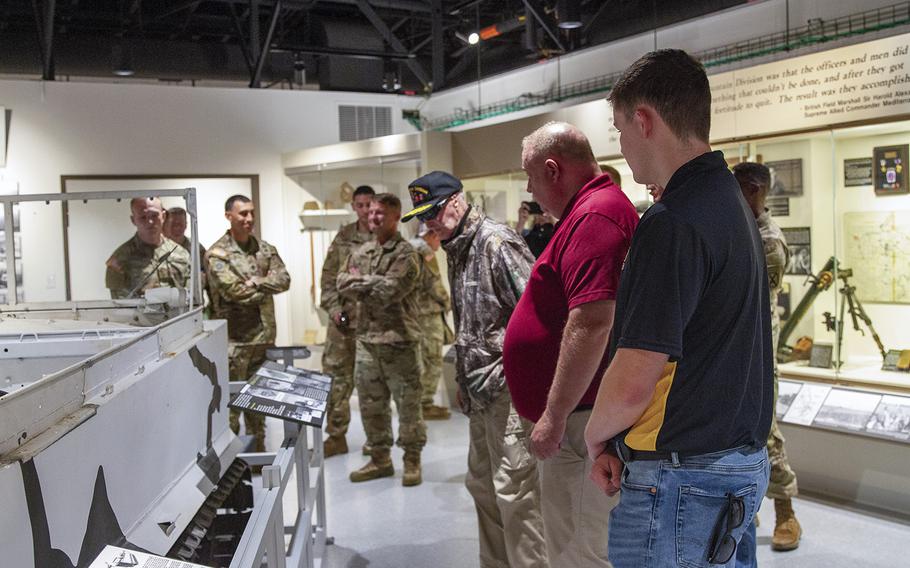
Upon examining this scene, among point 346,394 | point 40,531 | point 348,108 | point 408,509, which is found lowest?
point 408,509

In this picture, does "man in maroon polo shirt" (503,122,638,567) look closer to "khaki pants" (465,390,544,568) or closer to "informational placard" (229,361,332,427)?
"khaki pants" (465,390,544,568)

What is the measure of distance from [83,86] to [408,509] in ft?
18.4

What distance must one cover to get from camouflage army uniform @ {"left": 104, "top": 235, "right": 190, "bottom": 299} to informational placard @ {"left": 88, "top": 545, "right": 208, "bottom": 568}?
1.90m

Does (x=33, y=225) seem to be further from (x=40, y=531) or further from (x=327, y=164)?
(x=327, y=164)

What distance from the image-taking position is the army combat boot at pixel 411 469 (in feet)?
16.2

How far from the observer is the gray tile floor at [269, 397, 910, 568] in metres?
3.74

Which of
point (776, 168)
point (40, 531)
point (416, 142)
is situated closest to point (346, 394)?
point (416, 142)

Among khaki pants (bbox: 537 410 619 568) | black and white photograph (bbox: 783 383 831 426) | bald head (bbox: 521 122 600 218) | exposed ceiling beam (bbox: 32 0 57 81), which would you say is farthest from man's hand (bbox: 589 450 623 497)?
exposed ceiling beam (bbox: 32 0 57 81)

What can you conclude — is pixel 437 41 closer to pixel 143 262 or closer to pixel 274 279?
pixel 274 279

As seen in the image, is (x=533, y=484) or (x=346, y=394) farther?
(x=346, y=394)

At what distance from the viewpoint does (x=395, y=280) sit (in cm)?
504

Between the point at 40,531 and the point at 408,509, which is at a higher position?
the point at 40,531

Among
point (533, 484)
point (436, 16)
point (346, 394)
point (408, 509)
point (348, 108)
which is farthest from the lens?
point (348, 108)

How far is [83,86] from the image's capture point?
7965 mm
